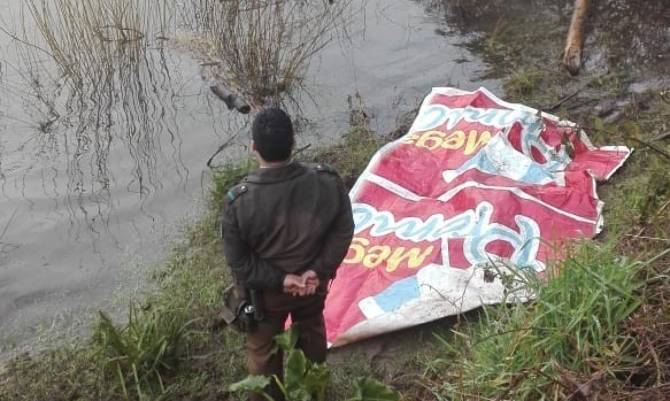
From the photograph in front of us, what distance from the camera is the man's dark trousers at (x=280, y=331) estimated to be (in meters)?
3.29

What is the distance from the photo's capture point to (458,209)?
4.93m

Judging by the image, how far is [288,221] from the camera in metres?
3.08

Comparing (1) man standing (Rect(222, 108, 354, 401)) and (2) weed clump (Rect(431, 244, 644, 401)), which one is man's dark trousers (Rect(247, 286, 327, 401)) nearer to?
(1) man standing (Rect(222, 108, 354, 401))

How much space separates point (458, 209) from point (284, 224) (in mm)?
2116

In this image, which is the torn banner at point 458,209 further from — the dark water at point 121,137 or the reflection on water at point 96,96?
the reflection on water at point 96,96

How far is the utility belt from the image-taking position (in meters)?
3.23

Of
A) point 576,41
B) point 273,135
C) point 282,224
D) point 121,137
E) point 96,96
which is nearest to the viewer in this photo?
point 273,135

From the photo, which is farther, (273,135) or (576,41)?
(576,41)

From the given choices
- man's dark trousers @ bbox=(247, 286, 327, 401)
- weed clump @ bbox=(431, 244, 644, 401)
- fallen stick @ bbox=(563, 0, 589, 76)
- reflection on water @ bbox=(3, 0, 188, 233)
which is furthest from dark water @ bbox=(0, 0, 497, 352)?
weed clump @ bbox=(431, 244, 644, 401)

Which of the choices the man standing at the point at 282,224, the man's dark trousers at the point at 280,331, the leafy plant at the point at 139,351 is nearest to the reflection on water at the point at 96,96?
the leafy plant at the point at 139,351

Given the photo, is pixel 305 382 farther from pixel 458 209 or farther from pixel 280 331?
pixel 458 209

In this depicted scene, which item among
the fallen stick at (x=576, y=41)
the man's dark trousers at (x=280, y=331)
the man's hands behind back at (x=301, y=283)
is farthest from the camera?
the fallen stick at (x=576, y=41)

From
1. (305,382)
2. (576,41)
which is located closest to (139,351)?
(305,382)

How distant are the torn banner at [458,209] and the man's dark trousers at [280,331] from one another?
2.12 ft
